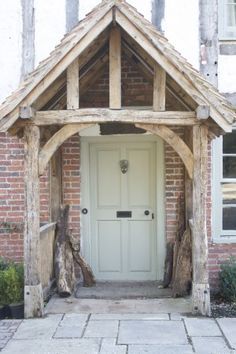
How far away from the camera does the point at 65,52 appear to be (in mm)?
5562

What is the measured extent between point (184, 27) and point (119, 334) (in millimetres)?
4468

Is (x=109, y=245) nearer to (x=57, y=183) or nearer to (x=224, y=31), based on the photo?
(x=57, y=183)

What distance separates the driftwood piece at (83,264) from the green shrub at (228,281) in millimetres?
1998

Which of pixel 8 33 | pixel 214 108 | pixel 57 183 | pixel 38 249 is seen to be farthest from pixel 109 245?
pixel 8 33

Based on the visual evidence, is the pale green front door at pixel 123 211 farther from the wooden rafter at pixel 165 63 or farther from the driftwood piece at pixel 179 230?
the wooden rafter at pixel 165 63

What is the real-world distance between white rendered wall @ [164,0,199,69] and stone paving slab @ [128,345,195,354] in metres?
4.09

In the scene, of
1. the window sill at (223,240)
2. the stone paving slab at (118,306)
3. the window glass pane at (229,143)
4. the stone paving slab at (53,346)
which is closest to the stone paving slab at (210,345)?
the stone paving slab at (118,306)

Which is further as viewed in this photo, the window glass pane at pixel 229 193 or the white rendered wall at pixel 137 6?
the window glass pane at pixel 229 193

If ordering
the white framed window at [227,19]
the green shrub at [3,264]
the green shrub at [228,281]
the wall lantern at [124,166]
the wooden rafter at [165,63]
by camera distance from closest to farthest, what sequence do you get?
the wooden rafter at [165,63] < the green shrub at [228,281] < the green shrub at [3,264] < the white framed window at [227,19] < the wall lantern at [124,166]

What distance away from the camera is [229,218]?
7.51 metres

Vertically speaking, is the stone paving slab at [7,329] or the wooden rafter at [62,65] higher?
the wooden rafter at [62,65]

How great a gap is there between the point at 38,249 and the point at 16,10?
11.9ft

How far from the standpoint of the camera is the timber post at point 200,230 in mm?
5988

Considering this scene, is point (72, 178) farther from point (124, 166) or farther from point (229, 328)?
point (229, 328)
